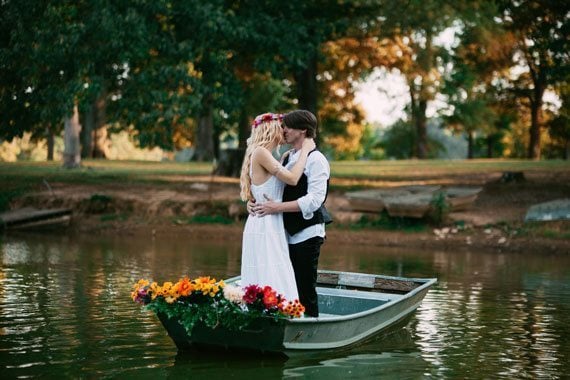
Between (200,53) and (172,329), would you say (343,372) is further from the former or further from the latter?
(200,53)

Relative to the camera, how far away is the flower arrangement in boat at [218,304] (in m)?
9.58

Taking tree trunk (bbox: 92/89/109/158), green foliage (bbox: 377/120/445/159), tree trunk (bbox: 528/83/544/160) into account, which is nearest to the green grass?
tree trunk (bbox: 92/89/109/158)

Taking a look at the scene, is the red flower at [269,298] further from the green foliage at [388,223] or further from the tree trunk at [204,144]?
the tree trunk at [204,144]

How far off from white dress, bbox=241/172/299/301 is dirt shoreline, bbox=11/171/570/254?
15621mm

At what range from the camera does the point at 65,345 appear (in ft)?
35.6

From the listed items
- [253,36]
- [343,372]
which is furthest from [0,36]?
[343,372]

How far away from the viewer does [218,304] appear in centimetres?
972

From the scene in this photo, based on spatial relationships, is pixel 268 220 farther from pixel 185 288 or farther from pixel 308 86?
pixel 308 86

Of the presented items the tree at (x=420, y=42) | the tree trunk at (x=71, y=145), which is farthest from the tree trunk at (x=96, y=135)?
the tree at (x=420, y=42)

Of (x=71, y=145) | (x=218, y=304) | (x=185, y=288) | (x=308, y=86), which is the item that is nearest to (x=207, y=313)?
(x=218, y=304)

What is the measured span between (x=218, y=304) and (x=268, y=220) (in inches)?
43.2

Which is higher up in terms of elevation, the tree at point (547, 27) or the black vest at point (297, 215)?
the tree at point (547, 27)

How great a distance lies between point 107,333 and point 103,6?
19615 mm

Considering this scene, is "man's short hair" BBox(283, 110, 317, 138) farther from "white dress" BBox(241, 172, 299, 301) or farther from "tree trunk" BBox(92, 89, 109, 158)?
"tree trunk" BBox(92, 89, 109, 158)
